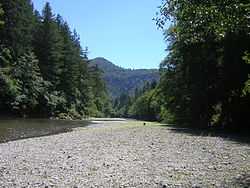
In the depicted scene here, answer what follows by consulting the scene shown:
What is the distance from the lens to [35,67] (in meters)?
80.9

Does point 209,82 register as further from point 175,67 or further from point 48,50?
point 48,50

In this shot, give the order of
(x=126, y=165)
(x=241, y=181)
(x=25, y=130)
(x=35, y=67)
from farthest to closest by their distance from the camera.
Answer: (x=35, y=67) → (x=25, y=130) → (x=126, y=165) → (x=241, y=181)

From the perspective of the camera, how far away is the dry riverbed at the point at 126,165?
14180 millimetres

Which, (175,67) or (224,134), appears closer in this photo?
(224,134)

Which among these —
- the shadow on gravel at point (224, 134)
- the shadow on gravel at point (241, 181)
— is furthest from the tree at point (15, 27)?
the shadow on gravel at point (241, 181)

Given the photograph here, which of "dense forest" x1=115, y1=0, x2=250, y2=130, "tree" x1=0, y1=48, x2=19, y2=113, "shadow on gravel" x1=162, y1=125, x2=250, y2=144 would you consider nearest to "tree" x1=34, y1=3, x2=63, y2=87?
"tree" x1=0, y1=48, x2=19, y2=113

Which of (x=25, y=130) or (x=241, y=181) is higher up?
(x=25, y=130)

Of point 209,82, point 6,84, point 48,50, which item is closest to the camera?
point 209,82

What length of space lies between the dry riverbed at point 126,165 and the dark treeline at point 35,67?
4210 centimetres

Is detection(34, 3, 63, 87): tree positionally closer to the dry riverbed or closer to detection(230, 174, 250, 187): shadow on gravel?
the dry riverbed

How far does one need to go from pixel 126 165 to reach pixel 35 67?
2571 inches

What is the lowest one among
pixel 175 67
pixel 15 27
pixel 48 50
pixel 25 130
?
pixel 25 130

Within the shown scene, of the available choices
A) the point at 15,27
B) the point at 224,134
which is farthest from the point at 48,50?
the point at 224,134

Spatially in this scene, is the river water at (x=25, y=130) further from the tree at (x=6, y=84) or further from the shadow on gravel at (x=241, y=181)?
the shadow on gravel at (x=241, y=181)
